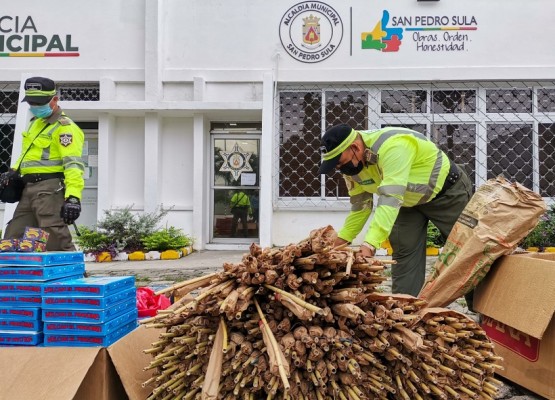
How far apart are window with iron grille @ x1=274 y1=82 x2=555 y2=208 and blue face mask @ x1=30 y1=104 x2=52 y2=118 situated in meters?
5.22

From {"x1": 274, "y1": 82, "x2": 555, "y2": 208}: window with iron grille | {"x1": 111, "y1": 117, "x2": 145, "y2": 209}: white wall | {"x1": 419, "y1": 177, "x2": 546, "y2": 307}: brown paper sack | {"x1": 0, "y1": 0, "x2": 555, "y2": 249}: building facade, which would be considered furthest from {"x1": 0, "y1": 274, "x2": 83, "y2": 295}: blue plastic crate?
{"x1": 111, "y1": 117, "x2": 145, "y2": 209}: white wall

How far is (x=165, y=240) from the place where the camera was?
26.4ft

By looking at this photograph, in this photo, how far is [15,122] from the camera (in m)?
9.17

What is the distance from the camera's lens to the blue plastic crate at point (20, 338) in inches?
90.4

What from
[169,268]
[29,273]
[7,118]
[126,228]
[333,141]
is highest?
[7,118]

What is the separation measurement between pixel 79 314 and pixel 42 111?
2.31 meters

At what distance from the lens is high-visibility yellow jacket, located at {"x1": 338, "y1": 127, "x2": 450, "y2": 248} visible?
8.93ft

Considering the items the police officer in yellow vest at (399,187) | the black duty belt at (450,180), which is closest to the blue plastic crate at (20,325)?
the police officer in yellow vest at (399,187)

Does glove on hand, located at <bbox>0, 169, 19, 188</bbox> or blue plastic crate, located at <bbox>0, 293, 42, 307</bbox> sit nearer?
blue plastic crate, located at <bbox>0, 293, 42, 307</bbox>

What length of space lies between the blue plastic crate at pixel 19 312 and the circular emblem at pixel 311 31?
7.38m

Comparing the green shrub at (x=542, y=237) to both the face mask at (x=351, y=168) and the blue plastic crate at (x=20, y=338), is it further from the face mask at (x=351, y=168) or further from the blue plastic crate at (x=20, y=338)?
the blue plastic crate at (x=20, y=338)

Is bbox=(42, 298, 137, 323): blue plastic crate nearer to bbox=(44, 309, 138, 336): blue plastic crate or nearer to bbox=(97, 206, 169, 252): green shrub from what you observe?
bbox=(44, 309, 138, 336): blue plastic crate

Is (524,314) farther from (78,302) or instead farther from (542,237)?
(542,237)

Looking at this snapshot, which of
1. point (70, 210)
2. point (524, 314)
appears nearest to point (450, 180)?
point (524, 314)
